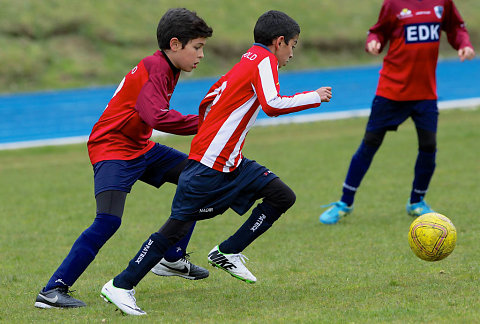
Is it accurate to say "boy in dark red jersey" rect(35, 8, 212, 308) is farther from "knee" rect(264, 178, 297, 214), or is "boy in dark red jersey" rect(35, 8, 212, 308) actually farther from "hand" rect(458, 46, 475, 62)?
"hand" rect(458, 46, 475, 62)

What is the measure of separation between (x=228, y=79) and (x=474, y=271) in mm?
2250

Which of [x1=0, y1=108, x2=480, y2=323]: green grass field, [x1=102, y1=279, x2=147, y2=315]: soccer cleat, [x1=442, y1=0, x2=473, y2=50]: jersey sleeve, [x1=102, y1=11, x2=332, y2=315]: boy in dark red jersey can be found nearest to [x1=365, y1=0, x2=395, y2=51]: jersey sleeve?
[x1=442, y1=0, x2=473, y2=50]: jersey sleeve

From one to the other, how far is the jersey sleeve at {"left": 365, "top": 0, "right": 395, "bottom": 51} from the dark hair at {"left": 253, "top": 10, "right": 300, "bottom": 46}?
280 centimetres

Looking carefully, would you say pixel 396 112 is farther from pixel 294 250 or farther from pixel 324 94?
pixel 324 94

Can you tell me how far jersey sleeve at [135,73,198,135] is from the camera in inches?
192

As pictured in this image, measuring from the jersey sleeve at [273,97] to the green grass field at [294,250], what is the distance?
1236mm

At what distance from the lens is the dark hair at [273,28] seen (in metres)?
5.08

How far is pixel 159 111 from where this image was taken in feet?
16.0

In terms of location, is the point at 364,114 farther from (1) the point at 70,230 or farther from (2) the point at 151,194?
(1) the point at 70,230

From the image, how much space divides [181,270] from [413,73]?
11.0ft

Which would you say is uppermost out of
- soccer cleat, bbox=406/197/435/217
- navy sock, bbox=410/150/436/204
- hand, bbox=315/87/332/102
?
hand, bbox=315/87/332/102

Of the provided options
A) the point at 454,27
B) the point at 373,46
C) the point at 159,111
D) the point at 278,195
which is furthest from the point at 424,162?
the point at 159,111

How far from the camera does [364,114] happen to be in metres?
17.4

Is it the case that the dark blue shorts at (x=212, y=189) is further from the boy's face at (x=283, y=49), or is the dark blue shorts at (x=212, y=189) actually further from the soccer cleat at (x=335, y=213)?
the soccer cleat at (x=335, y=213)
